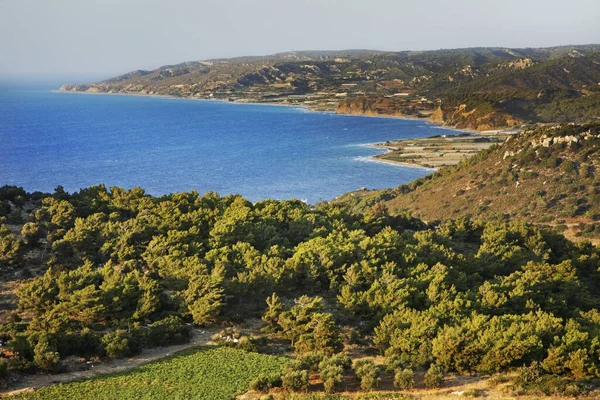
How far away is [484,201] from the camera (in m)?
52.2

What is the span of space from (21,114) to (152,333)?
17654 cm

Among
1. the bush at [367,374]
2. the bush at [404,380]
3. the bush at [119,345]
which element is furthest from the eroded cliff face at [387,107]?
the bush at [404,380]

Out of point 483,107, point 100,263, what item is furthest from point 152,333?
point 483,107

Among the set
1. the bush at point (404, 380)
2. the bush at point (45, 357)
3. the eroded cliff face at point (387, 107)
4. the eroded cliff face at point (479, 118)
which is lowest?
the bush at point (404, 380)

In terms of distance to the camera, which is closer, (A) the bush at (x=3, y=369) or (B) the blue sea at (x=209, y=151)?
(A) the bush at (x=3, y=369)

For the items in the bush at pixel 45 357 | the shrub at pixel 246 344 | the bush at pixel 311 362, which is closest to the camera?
the bush at pixel 45 357

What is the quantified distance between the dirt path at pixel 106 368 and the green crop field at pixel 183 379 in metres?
0.48

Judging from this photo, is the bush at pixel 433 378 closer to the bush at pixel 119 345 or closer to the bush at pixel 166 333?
the bush at pixel 166 333

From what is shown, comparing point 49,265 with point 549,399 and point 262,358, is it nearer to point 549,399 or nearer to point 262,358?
point 262,358

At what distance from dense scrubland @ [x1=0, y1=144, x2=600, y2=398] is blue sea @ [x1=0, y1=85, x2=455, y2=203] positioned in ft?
125

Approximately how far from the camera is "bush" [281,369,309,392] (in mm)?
15555

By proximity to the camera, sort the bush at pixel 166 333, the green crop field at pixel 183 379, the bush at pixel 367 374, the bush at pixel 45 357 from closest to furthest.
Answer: the green crop field at pixel 183 379
the bush at pixel 367 374
the bush at pixel 45 357
the bush at pixel 166 333

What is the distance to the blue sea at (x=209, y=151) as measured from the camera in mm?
77875

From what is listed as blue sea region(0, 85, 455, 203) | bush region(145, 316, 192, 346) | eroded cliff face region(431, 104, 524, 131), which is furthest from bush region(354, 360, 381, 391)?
eroded cliff face region(431, 104, 524, 131)
